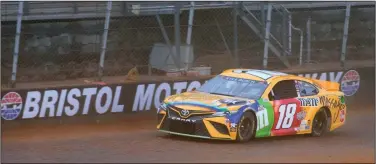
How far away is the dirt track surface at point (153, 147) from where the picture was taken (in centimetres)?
1163

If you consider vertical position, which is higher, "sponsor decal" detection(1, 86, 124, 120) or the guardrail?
the guardrail

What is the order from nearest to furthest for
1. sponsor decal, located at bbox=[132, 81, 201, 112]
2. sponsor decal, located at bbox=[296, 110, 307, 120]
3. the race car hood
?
1. the race car hood
2. sponsor decal, located at bbox=[296, 110, 307, 120]
3. sponsor decal, located at bbox=[132, 81, 201, 112]

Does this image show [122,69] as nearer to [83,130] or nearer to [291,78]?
[83,130]

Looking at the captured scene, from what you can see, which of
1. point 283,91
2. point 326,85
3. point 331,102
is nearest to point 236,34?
point 326,85

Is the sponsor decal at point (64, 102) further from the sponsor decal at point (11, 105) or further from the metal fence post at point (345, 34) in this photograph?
the metal fence post at point (345, 34)

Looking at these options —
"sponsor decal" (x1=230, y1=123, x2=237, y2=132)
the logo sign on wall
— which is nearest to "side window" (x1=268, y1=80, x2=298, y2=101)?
"sponsor decal" (x1=230, y1=123, x2=237, y2=132)

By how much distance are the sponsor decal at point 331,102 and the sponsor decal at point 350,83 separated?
14.6 feet

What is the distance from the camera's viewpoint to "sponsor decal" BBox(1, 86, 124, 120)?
48.4ft

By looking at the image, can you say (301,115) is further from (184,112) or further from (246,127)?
(184,112)

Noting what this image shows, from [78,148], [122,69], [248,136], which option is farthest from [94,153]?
[122,69]

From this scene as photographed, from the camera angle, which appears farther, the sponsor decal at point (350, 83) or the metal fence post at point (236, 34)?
the sponsor decal at point (350, 83)

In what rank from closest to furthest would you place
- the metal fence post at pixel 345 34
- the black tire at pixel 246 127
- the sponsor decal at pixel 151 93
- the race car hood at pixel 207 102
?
1. the race car hood at pixel 207 102
2. the black tire at pixel 246 127
3. the sponsor decal at pixel 151 93
4. the metal fence post at pixel 345 34

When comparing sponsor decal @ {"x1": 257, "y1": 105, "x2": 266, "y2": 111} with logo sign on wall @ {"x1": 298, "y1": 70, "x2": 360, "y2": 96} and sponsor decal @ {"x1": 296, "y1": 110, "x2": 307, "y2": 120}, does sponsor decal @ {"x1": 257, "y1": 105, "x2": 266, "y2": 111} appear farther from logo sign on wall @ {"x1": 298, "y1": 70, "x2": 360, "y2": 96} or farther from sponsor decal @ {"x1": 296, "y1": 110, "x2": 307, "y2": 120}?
logo sign on wall @ {"x1": 298, "y1": 70, "x2": 360, "y2": 96}

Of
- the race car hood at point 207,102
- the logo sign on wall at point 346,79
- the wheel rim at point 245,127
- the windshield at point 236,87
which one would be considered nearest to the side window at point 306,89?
the windshield at point 236,87
